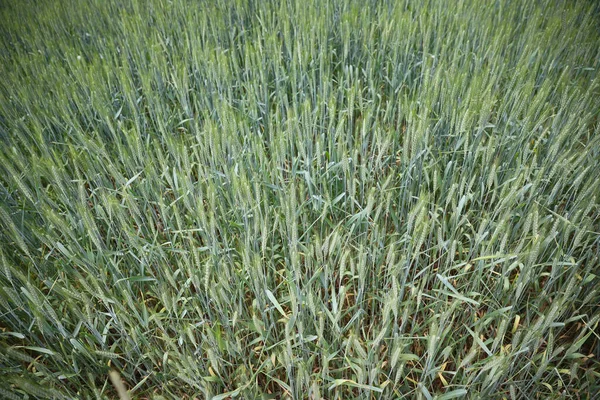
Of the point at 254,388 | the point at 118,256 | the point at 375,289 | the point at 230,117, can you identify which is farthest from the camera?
the point at 230,117

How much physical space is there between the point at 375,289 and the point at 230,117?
25.0 inches

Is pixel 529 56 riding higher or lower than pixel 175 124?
higher

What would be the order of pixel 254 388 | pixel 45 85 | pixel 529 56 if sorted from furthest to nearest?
pixel 45 85
pixel 529 56
pixel 254 388

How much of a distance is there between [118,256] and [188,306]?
10.5 inches

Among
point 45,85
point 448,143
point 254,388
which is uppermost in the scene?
point 45,85

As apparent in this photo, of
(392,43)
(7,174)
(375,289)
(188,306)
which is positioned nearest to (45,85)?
(7,174)

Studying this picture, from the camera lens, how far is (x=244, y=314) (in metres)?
1.07

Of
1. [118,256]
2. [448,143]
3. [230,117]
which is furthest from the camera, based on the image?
[448,143]

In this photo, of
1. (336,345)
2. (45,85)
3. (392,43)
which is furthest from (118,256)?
(392,43)

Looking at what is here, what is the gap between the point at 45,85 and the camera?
68.6 inches

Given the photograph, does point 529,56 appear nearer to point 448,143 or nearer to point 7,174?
point 448,143

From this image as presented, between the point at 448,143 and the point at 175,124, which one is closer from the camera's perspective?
the point at 448,143

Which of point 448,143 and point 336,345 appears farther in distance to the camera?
point 448,143

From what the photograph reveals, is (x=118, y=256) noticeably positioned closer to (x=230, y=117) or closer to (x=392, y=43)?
(x=230, y=117)
